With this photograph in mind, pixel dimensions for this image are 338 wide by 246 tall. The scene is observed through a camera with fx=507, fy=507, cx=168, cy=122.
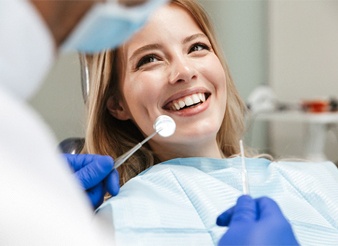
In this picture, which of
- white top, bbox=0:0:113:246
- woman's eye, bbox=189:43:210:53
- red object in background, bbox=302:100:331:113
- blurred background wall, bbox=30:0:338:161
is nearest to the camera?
white top, bbox=0:0:113:246

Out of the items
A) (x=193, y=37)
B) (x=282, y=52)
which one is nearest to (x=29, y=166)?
(x=193, y=37)

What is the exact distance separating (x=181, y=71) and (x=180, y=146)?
0.21 m

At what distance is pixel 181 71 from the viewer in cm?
129

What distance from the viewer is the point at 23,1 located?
57 centimetres

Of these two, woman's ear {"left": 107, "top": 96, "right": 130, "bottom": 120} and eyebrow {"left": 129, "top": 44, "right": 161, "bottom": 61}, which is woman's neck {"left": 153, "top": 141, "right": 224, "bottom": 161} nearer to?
woman's ear {"left": 107, "top": 96, "right": 130, "bottom": 120}

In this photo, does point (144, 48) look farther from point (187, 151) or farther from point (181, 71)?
point (187, 151)

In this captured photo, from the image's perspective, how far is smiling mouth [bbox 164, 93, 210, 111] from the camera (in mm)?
1309

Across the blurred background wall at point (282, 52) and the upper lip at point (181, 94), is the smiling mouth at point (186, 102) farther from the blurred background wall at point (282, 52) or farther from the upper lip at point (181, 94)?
the blurred background wall at point (282, 52)

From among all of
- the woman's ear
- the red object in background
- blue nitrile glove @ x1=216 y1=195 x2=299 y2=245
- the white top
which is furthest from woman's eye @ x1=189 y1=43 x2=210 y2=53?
the red object in background

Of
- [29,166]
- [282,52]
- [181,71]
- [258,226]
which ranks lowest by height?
[258,226]

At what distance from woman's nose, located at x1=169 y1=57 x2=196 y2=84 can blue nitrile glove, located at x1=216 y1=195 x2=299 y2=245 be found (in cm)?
48

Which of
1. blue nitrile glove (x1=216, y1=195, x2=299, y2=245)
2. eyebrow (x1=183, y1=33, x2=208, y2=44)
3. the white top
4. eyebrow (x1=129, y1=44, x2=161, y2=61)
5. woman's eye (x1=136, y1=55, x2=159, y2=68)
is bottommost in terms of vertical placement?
blue nitrile glove (x1=216, y1=195, x2=299, y2=245)

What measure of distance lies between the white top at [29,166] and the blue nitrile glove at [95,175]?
0.58 metres

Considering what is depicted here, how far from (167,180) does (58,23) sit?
2.39ft
